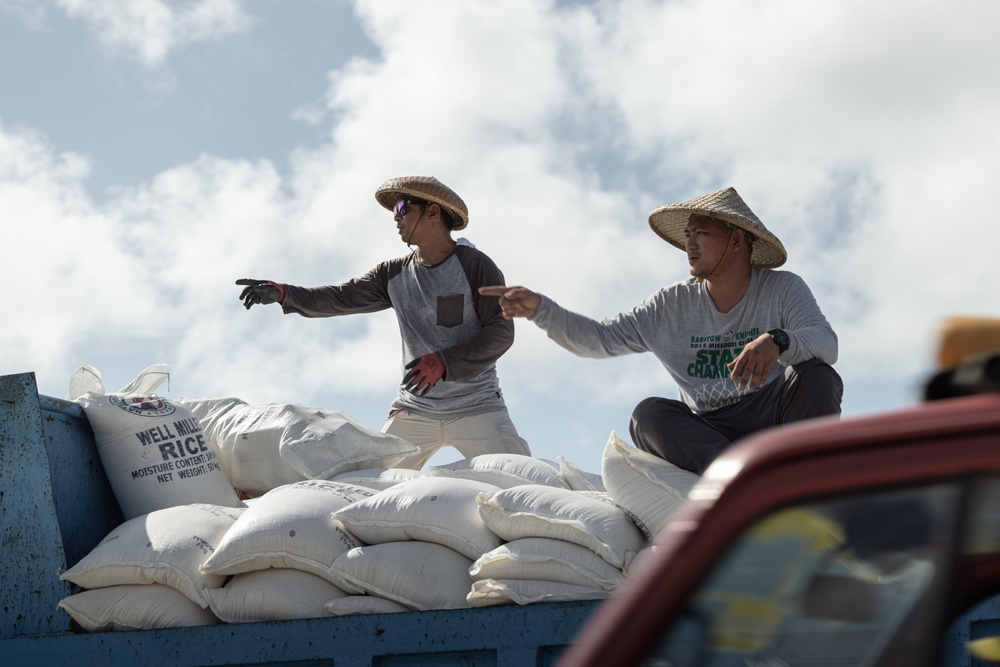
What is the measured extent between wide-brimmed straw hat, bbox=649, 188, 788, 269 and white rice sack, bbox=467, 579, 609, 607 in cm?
129

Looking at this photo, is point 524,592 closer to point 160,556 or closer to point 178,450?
point 160,556

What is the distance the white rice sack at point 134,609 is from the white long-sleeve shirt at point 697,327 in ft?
4.25

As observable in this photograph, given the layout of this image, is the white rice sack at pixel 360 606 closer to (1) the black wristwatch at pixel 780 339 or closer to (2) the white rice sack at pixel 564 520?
(2) the white rice sack at pixel 564 520

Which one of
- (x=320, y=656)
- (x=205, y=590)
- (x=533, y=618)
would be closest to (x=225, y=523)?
(x=205, y=590)

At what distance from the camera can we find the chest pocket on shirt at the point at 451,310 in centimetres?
450

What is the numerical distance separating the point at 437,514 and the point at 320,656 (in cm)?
45

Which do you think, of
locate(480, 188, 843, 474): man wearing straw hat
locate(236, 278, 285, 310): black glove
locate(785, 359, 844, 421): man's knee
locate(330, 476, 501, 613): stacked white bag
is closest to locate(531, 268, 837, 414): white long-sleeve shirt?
locate(480, 188, 843, 474): man wearing straw hat

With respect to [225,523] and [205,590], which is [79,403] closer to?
[225,523]

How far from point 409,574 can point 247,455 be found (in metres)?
1.34

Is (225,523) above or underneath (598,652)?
above

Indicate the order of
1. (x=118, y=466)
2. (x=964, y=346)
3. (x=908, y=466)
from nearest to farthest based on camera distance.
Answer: (x=908, y=466)
(x=964, y=346)
(x=118, y=466)

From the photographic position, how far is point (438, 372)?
13.7 ft

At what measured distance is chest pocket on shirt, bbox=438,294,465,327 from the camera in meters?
4.50

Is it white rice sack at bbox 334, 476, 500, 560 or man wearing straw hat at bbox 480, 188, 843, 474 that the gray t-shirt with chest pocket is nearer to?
man wearing straw hat at bbox 480, 188, 843, 474
